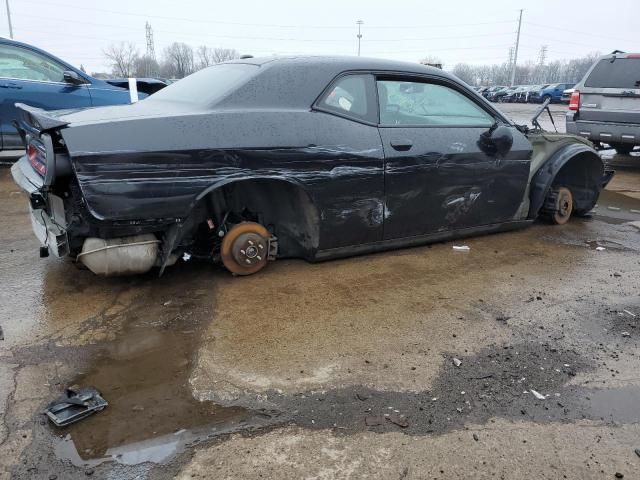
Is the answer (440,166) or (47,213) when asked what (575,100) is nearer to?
(440,166)

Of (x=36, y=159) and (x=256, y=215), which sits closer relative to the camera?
(x=36, y=159)

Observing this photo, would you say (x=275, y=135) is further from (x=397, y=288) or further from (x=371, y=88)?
(x=397, y=288)

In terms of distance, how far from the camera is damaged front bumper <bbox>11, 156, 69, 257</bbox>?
319cm

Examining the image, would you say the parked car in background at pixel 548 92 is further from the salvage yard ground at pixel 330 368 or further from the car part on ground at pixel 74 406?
the car part on ground at pixel 74 406

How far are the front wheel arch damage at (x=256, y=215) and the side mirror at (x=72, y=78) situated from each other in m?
4.61

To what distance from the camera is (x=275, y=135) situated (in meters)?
3.43

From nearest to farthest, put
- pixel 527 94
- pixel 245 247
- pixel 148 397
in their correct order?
pixel 148 397, pixel 245 247, pixel 527 94

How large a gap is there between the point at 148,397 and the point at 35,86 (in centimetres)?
590

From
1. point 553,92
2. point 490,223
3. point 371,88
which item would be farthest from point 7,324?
point 553,92

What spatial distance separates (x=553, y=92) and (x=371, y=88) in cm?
4038

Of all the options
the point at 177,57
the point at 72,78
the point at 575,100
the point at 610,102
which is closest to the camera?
the point at 72,78

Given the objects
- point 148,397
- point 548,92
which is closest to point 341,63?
point 148,397

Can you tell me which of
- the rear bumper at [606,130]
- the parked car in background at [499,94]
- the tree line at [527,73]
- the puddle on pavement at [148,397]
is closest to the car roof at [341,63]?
the puddle on pavement at [148,397]

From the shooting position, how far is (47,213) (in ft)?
11.0
